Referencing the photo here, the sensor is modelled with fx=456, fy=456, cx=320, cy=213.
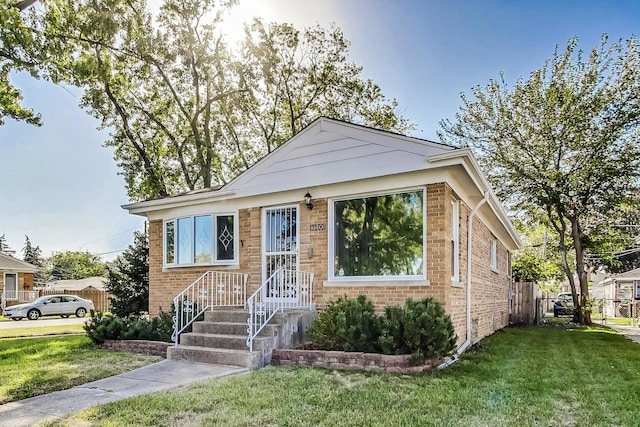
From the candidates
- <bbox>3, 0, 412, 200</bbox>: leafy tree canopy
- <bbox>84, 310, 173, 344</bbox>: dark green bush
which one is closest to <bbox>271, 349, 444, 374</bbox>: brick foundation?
<bbox>84, 310, 173, 344</bbox>: dark green bush

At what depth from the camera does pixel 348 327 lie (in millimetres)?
7004

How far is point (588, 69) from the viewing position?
719 inches

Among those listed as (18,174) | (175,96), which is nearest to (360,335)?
(175,96)

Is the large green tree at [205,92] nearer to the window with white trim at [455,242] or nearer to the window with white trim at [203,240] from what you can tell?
the window with white trim at [203,240]

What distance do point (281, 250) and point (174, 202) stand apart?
324 centimetres

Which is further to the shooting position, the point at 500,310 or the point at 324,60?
the point at 324,60

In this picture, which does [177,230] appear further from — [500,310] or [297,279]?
[500,310]

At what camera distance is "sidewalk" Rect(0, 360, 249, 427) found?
188 inches

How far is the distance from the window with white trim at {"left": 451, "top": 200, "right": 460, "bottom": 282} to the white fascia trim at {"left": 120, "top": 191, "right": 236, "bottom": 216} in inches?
181

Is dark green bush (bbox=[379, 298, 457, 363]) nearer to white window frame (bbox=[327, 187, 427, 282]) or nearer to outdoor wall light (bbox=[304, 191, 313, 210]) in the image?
white window frame (bbox=[327, 187, 427, 282])

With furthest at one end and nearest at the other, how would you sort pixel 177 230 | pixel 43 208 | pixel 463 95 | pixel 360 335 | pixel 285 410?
1. pixel 43 208
2. pixel 463 95
3. pixel 177 230
4. pixel 360 335
5. pixel 285 410

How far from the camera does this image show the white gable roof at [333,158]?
782cm

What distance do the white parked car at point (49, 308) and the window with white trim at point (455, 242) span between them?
69.4ft

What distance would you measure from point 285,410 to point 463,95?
63.4 ft
